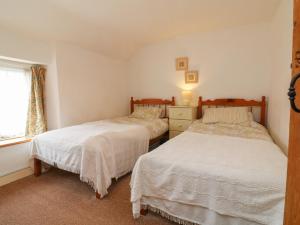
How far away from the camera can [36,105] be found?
2.84 meters

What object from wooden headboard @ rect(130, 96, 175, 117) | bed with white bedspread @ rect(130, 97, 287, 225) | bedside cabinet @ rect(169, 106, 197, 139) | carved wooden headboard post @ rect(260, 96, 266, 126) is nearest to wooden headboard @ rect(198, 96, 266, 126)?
carved wooden headboard post @ rect(260, 96, 266, 126)

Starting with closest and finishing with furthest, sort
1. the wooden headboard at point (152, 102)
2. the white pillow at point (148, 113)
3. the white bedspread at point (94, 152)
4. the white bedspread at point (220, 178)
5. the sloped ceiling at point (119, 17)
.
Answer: the white bedspread at point (220, 178)
the white bedspread at point (94, 152)
the sloped ceiling at point (119, 17)
the white pillow at point (148, 113)
the wooden headboard at point (152, 102)

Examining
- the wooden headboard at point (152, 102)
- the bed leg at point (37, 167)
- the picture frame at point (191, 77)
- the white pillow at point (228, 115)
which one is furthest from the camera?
the wooden headboard at point (152, 102)

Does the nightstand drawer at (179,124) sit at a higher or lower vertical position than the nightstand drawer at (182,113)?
lower

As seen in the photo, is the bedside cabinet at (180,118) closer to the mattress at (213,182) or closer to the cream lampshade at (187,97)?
the cream lampshade at (187,97)

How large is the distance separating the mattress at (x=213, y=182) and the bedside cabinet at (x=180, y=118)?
1.38 m

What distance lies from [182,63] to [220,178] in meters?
2.74

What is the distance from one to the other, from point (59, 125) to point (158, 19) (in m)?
2.41

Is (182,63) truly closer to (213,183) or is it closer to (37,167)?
(213,183)

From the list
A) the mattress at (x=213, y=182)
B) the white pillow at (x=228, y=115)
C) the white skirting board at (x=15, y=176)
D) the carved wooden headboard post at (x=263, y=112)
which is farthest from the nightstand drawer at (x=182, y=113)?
the white skirting board at (x=15, y=176)

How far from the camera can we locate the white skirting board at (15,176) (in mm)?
2281

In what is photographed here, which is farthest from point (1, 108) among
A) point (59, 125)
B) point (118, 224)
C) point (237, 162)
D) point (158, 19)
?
point (237, 162)

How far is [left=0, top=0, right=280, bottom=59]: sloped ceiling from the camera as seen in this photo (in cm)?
220

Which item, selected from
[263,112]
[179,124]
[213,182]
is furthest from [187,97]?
[213,182]
